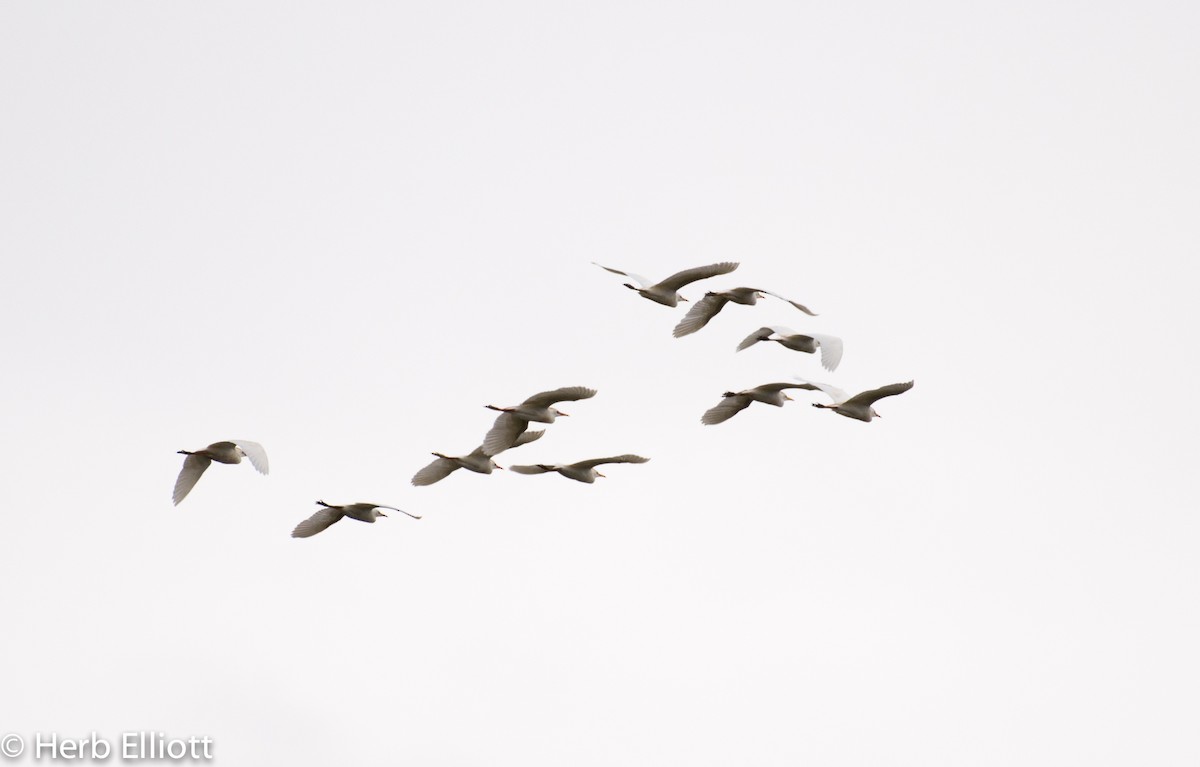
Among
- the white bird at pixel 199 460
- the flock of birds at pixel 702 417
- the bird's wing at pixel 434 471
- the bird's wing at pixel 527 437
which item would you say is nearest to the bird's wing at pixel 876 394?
the flock of birds at pixel 702 417

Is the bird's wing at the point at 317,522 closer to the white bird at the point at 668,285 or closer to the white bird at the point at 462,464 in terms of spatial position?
the white bird at the point at 462,464

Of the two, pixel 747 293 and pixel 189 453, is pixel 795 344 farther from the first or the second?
pixel 189 453

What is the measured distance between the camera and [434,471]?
2692 cm

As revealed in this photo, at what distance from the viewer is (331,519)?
25812 millimetres

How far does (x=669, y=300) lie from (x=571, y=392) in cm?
363

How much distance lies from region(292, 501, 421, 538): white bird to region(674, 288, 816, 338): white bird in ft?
21.4

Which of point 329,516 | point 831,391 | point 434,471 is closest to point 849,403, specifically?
point 831,391

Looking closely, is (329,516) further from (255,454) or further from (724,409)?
(724,409)

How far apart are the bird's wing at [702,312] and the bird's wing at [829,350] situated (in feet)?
7.12

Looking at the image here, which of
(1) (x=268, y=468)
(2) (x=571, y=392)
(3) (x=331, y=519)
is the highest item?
(2) (x=571, y=392)

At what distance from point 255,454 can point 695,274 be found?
8.47 meters

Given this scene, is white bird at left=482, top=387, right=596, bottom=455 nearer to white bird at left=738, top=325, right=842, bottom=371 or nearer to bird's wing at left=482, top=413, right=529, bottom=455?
bird's wing at left=482, top=413, right=529, bottom=455

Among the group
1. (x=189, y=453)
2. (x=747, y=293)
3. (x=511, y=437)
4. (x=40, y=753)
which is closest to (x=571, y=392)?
(x=511, y=437)

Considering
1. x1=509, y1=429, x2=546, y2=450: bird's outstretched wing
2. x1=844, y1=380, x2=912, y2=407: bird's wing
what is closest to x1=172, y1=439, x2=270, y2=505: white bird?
x1=509, y1=429, x2=546, y2=450: bird's outstretched wing
